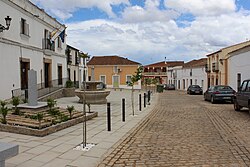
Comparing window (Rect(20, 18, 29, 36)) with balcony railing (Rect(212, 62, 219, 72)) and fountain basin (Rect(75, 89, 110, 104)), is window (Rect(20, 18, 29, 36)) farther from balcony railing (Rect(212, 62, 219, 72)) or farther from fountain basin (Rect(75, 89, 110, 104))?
balcony railing (Rect(212, 62, 219, 72))

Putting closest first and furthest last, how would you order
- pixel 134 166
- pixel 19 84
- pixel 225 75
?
pixel 134 166, pixel 19 84, pixel 225 75

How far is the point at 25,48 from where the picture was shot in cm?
1738

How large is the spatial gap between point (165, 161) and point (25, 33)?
1506cm

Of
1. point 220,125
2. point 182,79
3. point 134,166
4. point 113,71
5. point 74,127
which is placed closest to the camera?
point 134,166

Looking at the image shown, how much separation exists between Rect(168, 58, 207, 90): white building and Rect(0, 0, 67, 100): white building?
25.5 metres

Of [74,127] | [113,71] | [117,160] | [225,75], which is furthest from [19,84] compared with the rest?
[113,71]

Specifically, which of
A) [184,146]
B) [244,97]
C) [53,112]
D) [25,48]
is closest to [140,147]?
[184,146]

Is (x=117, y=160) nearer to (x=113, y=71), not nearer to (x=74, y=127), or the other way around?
(x=74, y=127)

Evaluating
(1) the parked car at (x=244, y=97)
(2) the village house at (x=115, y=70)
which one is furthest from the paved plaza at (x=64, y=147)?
(2) the village house at (x=115, y=70)

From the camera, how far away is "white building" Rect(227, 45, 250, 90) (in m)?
21.2

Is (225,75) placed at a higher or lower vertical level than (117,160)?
higher

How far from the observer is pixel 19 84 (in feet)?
54.4

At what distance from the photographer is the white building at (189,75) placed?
42744 mm

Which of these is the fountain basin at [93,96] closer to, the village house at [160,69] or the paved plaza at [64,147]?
the paved plaza at [64,147]
